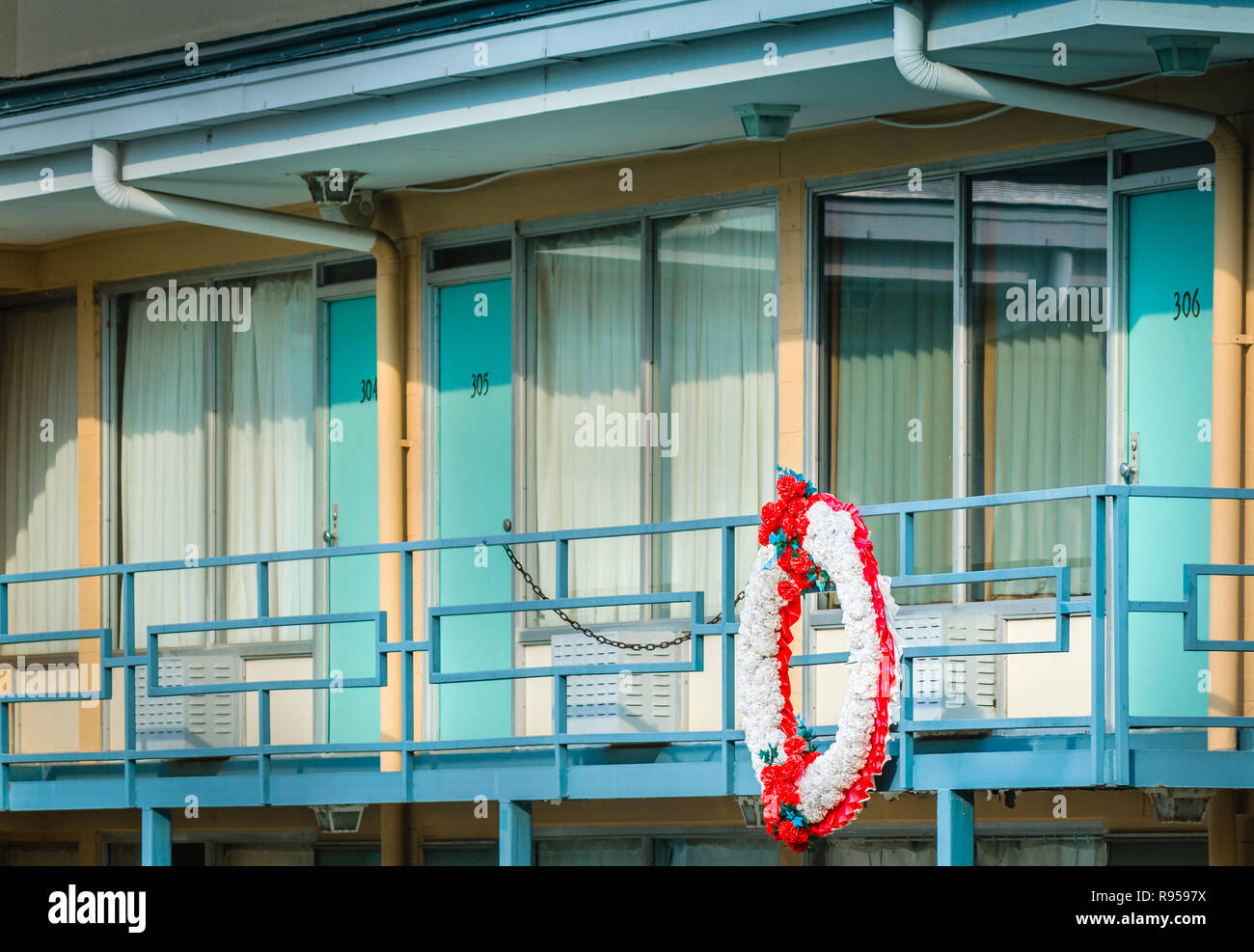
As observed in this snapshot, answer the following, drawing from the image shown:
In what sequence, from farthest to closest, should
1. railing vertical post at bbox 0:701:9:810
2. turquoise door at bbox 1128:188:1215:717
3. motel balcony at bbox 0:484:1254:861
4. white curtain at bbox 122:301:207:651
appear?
1. white curtain at bbox 122:301:207:651
2. railing vertical post at bbox 0:701:9:810
3. turquoise door at bbox 1128:188:1215:717
4. motel balcony at bbox 0:484:1254:861

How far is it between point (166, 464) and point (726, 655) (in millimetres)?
5552

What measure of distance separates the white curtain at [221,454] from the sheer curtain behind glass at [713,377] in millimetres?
2642

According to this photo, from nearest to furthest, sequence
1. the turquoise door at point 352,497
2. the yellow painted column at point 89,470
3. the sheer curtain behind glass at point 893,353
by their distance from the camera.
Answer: the sheer curtain behind glass at point 893,353 < the turquoise door at point 352,497 < the yellow painted column at point 89,470

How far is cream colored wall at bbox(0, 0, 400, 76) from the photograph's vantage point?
13.1m

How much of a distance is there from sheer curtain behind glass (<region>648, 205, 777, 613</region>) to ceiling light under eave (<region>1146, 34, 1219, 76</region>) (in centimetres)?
289

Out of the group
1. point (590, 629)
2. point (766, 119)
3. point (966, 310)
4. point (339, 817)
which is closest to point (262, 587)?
point (339, 817)

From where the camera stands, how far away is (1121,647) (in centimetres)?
988

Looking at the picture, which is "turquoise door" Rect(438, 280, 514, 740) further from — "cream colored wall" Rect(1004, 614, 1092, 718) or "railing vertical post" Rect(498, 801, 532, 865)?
"cream colored wall" Rect(1004, 614, 1092, 718)

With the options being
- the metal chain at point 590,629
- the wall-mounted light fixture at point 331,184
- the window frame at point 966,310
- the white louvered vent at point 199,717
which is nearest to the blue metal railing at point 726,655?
the metal chain at point 590,629

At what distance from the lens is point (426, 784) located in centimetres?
1205

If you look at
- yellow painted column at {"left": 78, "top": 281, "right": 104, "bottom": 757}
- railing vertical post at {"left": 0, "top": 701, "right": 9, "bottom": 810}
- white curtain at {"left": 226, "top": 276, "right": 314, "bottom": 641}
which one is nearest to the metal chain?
white curtain at {"left": 226, "top": 276, "right": 314, "bottom": 641}

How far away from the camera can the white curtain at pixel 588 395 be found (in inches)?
527

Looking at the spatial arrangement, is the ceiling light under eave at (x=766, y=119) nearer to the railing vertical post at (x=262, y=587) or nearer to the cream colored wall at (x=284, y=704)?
the railing vertical post at (x=262, y=587)

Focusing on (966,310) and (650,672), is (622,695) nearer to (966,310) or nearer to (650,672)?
(650,672)
